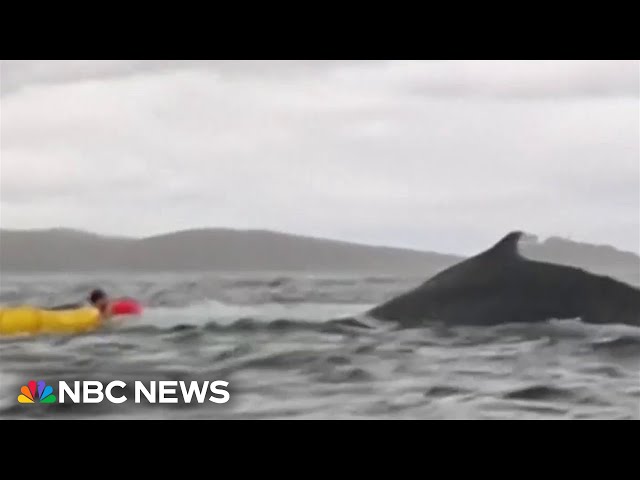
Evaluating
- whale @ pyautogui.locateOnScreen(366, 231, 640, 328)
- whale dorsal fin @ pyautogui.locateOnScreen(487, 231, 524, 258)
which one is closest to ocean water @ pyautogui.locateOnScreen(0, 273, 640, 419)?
whale @ pyautogui.locateOnScreen(366, 231, 640, 328)

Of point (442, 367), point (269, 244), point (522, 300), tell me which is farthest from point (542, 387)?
point (269, 244)

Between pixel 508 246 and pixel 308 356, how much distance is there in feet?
11.1

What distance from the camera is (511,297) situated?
14.4 metres

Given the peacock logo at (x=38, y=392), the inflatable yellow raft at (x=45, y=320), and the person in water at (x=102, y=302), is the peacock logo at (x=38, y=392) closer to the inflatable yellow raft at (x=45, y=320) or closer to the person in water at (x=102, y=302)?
the inflatable yellow raft at (x=45, y=320)

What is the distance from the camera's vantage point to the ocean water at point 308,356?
11.2 m

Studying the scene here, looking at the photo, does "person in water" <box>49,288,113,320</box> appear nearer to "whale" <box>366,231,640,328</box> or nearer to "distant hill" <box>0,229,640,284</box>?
"distant hill" <box>0,229,640,284</box>

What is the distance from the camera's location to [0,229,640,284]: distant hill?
1236cm

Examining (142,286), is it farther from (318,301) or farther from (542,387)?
(542,387)

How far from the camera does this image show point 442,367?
40.3 feet

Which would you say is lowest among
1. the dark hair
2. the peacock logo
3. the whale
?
the peacock logo

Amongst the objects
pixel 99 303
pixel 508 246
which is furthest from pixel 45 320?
pixel 508 246

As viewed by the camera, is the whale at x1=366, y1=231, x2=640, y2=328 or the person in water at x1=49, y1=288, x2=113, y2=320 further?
the whale at x1=366, y1=231, x2=640, y2=328

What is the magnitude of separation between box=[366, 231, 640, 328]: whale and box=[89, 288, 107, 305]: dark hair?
3.80 meters

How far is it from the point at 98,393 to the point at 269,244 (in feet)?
9.52
